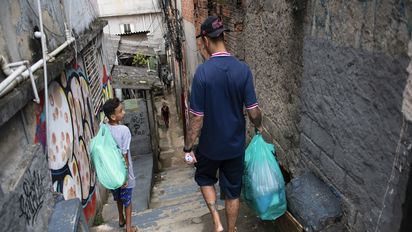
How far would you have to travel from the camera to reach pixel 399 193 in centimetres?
210

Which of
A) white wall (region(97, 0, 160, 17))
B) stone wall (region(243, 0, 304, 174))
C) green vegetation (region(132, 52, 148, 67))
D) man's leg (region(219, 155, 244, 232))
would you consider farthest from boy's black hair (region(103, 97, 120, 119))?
white wall (region(97, 0, 160, 17))

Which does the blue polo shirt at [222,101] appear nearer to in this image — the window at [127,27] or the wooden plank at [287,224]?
the wooden plank at [287,224]

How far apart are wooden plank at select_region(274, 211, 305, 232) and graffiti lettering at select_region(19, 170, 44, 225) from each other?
223 centimetres

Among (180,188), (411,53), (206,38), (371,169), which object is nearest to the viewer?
(411,53)

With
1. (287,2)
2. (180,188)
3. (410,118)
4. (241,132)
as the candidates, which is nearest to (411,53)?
(410,118)

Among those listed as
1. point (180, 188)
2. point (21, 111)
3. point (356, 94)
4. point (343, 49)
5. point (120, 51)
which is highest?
point (343, 49)

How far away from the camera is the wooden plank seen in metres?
3.09

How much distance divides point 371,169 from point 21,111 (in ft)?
10.6

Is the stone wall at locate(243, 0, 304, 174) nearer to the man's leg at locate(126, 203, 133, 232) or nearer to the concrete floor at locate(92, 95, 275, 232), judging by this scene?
the concrete floor at locate(92, 95, 275, 232)

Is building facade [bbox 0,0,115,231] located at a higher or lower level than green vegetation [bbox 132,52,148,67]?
higher

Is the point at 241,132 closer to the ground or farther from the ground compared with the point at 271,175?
farther from the ground

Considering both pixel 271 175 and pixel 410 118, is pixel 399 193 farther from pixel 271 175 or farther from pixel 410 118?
pixel 271 175

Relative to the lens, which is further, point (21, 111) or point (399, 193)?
point (21, 111)

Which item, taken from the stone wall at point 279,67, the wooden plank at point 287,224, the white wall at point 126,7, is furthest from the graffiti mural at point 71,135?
the white wall at point 126,7
